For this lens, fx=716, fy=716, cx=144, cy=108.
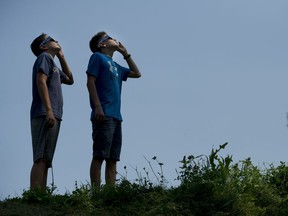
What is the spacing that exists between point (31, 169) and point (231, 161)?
221 cm

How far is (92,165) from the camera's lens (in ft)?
26.6

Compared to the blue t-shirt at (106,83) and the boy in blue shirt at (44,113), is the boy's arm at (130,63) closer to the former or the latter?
the blue t-shirt at (106,83)

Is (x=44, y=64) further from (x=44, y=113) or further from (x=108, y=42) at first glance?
(x=108, y=42)

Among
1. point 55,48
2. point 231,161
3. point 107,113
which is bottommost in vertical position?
point 231,161

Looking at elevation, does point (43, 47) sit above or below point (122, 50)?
below

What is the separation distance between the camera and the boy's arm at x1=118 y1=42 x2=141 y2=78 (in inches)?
359

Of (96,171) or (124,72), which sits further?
(124,72)

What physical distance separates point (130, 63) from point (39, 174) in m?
2.17

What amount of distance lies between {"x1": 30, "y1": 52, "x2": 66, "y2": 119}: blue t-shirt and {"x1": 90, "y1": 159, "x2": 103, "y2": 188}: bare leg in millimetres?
653

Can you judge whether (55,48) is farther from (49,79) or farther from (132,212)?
(132,212)

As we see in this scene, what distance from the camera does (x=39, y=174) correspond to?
7.73m

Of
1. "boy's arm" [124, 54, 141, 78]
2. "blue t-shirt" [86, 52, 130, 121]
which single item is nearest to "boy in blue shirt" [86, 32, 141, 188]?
"blue t-shirt" [86, 52, 130, 121]

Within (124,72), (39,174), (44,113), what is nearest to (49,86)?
(44,113)

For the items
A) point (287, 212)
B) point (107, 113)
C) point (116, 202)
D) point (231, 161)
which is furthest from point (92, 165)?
point (287, 212)
